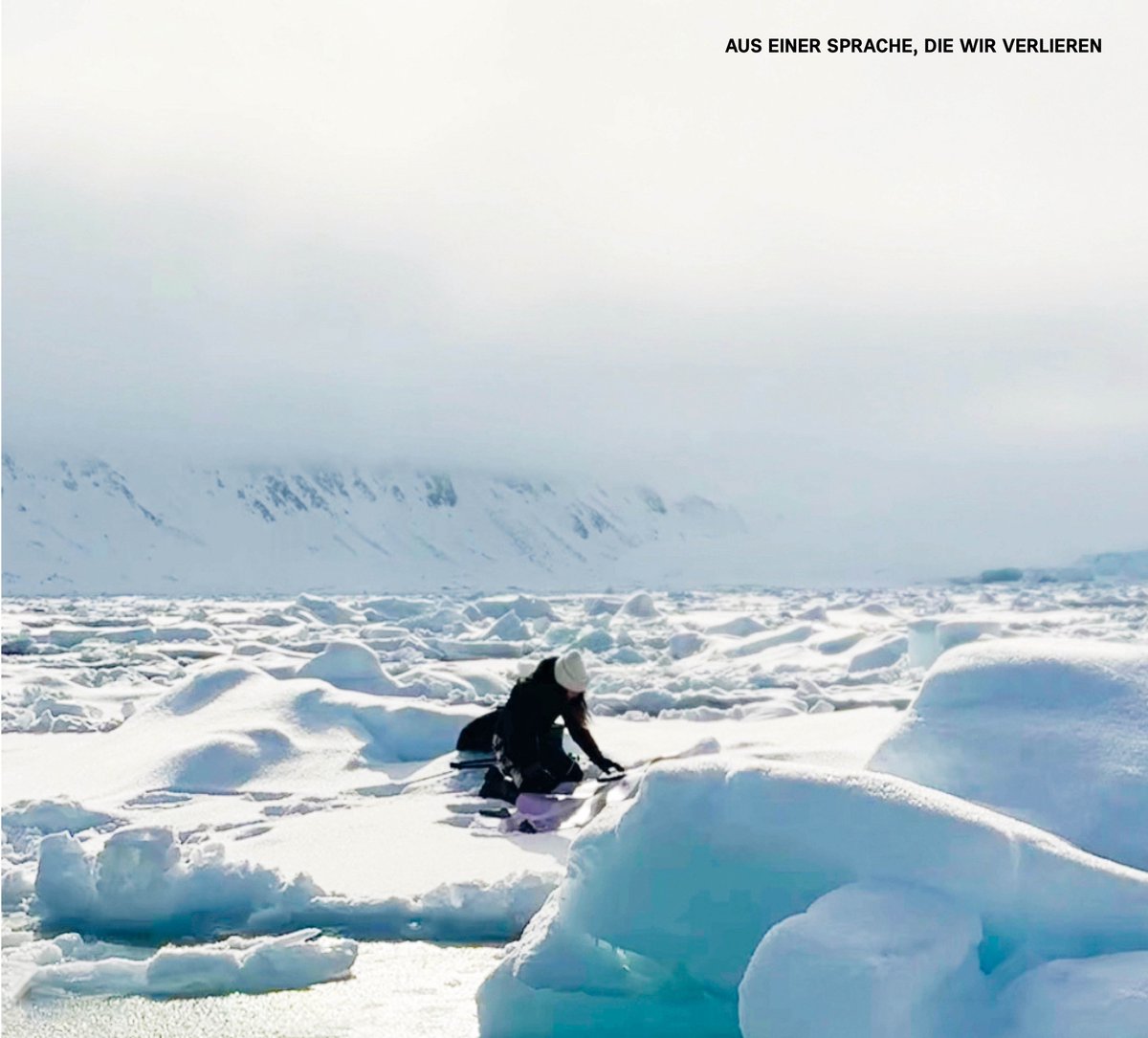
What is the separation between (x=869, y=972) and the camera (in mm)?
2443

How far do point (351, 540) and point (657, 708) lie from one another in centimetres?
10301

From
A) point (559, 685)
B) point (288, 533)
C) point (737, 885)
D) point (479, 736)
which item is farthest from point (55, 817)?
point (288, 533)

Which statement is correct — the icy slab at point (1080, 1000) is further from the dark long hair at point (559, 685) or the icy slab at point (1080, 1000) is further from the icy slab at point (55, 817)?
the icy slab at point (55, 817)

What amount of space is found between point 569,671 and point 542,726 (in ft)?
1.00

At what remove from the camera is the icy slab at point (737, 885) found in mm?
2705

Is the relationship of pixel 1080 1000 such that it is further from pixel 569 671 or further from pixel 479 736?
pixel 479 736

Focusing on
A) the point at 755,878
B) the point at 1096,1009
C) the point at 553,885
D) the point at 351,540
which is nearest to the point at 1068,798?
the point at 755,878

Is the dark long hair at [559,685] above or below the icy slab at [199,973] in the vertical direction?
above

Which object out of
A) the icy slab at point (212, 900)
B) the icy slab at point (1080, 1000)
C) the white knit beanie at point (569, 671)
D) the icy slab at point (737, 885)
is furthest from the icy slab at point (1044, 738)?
the white knit beanie at point (569, 671)

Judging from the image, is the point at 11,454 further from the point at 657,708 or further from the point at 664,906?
the point at 664,906

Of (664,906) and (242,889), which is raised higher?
(664,906)

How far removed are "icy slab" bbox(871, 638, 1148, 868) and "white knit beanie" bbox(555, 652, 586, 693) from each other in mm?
1898

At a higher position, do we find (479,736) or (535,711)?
(535,711)

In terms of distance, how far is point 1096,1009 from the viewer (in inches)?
94.0
